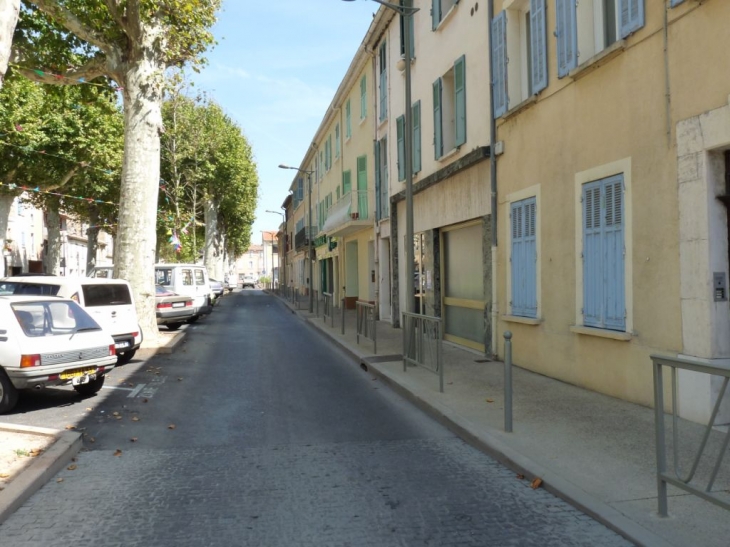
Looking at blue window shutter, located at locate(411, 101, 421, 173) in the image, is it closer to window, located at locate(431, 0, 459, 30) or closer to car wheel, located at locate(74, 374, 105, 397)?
window, located at locate(431, 0, 459, 30)

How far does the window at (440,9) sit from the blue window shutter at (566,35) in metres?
5.11

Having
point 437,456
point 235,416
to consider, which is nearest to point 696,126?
point 437,456

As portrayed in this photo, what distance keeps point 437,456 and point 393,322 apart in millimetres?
11941

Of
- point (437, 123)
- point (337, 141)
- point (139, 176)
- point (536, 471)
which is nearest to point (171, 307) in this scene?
point (139, 176)

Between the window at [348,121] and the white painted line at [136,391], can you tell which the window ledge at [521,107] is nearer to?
the white painted line at [136,391]

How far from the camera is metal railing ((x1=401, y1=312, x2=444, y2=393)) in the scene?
8327 millimetres

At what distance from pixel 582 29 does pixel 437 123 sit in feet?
19.0

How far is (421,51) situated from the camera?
599 inches

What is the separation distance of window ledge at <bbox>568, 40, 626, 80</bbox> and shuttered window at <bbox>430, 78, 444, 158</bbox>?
5.39m

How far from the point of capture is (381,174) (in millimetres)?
19406

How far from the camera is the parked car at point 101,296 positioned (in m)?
10.4

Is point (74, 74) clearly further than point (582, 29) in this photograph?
Yes

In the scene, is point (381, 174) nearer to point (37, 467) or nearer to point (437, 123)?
point (437, 123)

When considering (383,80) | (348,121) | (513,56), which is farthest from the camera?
(348,121)
